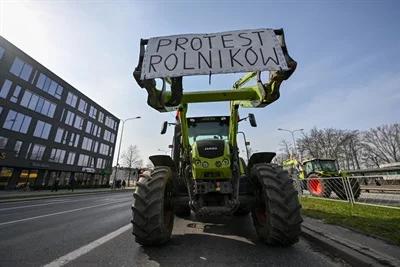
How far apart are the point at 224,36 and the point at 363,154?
2852 inches

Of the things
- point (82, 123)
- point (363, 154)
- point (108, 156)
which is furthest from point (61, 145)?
point (363, 154)

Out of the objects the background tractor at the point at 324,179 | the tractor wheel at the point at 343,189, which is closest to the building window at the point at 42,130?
the background tractor at the point at 324,179

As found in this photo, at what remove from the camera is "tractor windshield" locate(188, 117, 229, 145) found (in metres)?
6.01

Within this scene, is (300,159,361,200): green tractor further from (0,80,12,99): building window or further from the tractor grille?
(0,80,12,99): building window

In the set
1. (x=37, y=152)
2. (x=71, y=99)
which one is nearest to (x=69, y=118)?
(x=71, y=99)

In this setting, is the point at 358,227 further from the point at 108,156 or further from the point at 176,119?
the point at 108,156

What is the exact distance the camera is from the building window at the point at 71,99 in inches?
1588

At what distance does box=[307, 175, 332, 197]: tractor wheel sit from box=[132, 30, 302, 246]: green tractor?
842 cm

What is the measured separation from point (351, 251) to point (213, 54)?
370cm

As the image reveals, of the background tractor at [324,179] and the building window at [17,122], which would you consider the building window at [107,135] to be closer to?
the building window at [17,122]

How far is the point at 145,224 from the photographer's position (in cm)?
371

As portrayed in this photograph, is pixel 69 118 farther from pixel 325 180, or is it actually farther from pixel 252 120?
pixel 252 120

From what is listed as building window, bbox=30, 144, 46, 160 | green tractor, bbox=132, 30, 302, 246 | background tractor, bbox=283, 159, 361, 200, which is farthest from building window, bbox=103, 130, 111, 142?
green tractor, bbox=132, 30, 302, 246

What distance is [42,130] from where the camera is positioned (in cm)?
3475
